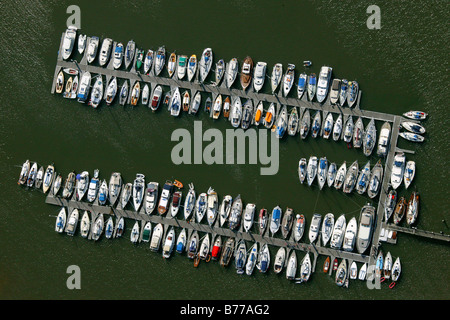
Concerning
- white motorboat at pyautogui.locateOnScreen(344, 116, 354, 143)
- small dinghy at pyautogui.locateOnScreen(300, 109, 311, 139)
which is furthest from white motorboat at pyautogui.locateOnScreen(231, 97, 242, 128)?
white motorboat at pyautogui.locateOnScreen(344, 116, 354, 143)

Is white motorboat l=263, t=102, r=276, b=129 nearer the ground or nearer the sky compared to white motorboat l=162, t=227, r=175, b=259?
nearer the sky

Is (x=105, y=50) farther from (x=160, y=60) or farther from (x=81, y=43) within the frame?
(x=160, y=60)

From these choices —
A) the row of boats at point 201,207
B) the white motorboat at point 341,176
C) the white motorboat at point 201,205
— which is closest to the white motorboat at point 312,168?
the white motorboat at point 341,176

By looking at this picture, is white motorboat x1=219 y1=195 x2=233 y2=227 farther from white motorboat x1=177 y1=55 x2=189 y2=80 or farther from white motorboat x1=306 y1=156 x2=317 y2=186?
white motorboat x1=177 y1=55 x2=189 y2=80

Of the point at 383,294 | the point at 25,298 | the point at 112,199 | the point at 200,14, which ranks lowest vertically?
the point at 25,298

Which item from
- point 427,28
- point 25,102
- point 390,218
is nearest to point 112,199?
point 25,102
